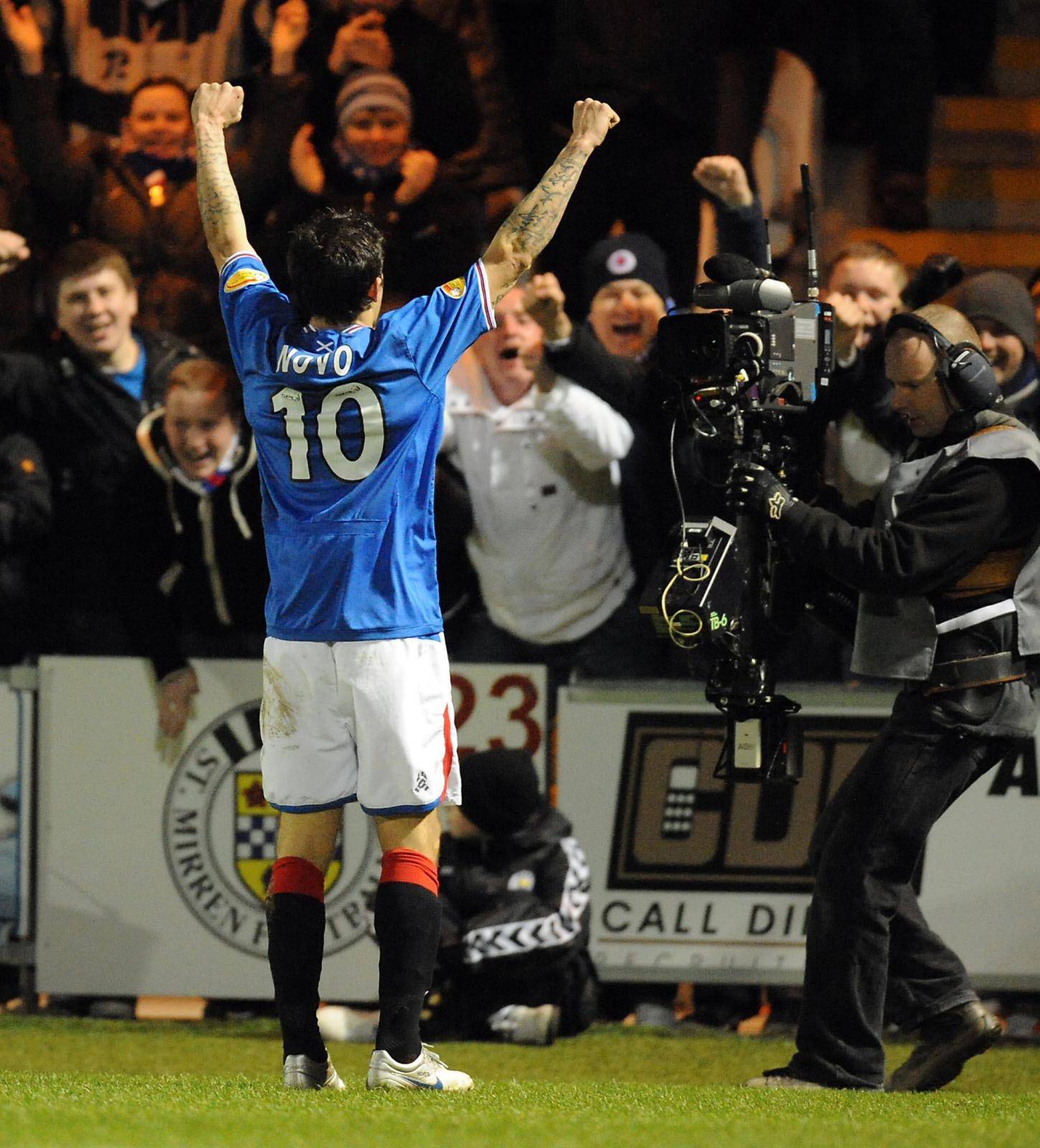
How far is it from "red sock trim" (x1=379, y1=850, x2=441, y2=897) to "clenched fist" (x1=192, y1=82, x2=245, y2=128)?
1.81 meters

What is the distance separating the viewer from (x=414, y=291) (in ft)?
21.7

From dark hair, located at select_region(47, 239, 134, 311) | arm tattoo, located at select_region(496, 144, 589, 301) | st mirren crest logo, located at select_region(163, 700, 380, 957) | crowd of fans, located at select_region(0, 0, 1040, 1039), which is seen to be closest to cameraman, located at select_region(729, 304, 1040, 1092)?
arm tattoo, located at select_region(496, 144, 589, 301)

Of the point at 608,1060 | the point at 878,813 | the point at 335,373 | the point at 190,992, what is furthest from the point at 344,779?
the point at 190,992

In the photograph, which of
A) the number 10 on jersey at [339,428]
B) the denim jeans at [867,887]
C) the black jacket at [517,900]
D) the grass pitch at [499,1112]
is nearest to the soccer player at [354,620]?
the number 10 on jersey at [339,428]

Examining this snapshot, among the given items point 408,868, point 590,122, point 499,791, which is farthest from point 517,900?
point 590,122

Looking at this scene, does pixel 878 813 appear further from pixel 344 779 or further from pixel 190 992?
pixel 190 992

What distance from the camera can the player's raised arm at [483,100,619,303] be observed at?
4.07 m

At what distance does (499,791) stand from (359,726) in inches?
83.6

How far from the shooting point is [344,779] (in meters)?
3.95

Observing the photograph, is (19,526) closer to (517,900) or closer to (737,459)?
(517,900)

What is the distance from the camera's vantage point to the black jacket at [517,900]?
5859mm

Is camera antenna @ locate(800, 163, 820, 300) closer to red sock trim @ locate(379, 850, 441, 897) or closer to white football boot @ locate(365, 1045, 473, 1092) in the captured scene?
red sock trim @ locate(379, 850, 441, 897)

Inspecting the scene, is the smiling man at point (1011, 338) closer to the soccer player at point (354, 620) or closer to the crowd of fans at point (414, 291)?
the crowd of fans at point (414, 291)

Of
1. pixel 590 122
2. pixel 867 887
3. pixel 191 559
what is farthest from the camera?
pixel 191 559
